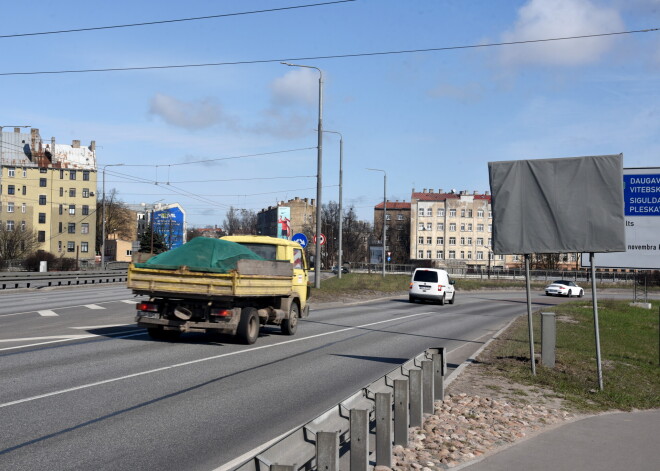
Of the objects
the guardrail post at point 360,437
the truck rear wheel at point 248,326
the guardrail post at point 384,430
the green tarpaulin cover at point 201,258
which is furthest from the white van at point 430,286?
the guardrail post at point 360,437

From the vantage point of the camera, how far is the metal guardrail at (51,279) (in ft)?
128

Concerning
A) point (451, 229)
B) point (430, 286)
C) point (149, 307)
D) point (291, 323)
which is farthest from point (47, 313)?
point (451, 229)

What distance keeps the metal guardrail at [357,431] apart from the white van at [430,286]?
91.3ft

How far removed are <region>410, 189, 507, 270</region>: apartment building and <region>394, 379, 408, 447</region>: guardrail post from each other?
124 m

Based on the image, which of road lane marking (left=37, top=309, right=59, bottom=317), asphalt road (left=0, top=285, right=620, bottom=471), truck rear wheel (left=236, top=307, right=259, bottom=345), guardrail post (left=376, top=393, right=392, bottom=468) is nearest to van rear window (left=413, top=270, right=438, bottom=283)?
asphalt road (left=0, top=285, right=620, bottom=471)

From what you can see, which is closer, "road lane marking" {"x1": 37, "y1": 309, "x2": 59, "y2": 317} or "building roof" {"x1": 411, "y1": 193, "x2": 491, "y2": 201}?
"road lane marking" {"x1": 37, "y1": 309, "x2": 59, "y2": 317}

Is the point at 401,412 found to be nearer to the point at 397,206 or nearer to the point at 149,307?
the point at 149,307

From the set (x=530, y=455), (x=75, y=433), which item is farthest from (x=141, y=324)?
(x=530, y=455)

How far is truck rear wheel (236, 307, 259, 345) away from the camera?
47.2ft

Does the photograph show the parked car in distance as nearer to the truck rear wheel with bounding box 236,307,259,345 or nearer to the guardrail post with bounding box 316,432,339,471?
the truck rear wheel with bounding box 236,307,259,345

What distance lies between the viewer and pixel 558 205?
11.1m

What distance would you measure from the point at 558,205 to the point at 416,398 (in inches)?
205

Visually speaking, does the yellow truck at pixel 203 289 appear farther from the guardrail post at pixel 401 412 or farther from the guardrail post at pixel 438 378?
the guardrail post at pixel 401 412

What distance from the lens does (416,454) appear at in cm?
644
